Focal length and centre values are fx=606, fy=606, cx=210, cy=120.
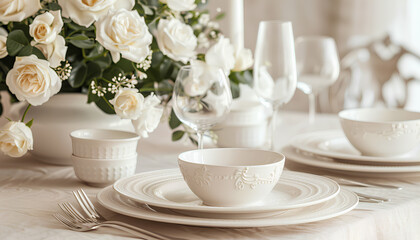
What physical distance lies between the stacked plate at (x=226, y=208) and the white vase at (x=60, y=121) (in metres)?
0.27

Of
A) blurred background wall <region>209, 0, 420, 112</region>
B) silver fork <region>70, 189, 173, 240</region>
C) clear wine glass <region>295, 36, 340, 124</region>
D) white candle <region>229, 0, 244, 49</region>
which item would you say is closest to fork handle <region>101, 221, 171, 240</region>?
silver fork <region>70, 189, 173, 240</region>

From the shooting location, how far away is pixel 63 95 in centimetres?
118

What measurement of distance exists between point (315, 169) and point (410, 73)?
2.56 m

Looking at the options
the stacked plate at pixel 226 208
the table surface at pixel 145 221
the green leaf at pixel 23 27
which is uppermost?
the green leaf at pixel 23 27

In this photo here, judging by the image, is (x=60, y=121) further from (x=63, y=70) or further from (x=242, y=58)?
(x=242, y=58)

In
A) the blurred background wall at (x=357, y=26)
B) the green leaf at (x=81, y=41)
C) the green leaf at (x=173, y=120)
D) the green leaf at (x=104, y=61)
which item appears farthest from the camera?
the blurred background wall at (x=357, y=26)

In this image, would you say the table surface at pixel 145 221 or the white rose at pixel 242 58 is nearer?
the table surface at pixel 145 221

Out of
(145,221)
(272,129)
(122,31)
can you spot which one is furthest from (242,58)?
(145,221)

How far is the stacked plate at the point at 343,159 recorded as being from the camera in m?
1.08

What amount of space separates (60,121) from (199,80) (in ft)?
1.18

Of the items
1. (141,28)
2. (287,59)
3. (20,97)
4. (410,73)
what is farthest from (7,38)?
(410,73)

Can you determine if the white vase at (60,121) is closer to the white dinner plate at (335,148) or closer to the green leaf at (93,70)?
the green leaf at (93,70)

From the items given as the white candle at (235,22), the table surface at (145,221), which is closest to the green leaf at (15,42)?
the table surface at (145,221)

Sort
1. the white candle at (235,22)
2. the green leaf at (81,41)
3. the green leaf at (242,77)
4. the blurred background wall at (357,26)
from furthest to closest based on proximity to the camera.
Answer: the blurred background wall at (357,26), the white candle at (235,22), the green leaf at (242,77), the green leaf at (81,41)
